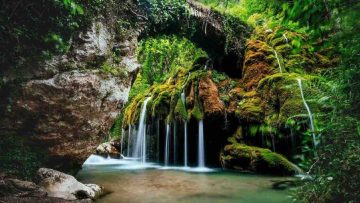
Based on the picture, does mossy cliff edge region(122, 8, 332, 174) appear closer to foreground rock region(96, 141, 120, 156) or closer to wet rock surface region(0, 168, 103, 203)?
foreground rock region(96, 141, 120, 156)

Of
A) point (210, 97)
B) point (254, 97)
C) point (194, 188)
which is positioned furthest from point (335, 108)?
point (210, 97)

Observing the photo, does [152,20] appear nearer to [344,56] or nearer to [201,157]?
[201,157]

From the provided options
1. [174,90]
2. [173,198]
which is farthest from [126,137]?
[173,198]

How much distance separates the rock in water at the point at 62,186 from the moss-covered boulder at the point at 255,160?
528 centimetres

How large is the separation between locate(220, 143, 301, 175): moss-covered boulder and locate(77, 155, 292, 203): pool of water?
23.6 inches

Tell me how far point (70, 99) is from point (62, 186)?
1773 mm

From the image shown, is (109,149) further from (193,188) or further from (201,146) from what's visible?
(193,188)

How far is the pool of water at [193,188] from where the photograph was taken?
6141 mm

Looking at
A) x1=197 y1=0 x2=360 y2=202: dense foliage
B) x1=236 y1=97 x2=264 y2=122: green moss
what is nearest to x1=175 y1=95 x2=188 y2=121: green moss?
x1=236 y1=97 x2=264 y2=122: green moss

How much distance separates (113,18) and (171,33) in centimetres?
373

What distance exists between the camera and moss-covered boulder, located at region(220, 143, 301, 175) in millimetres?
9062

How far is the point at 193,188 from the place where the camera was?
23.8 feet

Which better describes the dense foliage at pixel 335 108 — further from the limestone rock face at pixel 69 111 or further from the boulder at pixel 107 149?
the boulder at pixel 107 149

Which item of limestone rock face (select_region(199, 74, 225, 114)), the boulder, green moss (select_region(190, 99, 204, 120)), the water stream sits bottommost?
the water stream
